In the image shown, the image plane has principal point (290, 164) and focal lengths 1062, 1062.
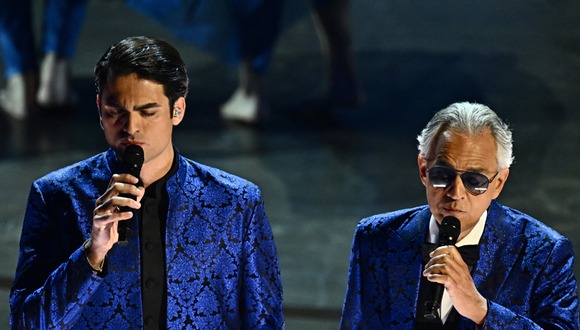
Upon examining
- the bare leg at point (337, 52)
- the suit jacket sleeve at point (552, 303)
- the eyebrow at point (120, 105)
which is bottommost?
the suit jacket sleeve at point (552, 303)

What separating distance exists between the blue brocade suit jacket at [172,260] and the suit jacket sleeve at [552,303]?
56 centimetres

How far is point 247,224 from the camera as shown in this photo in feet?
8.84

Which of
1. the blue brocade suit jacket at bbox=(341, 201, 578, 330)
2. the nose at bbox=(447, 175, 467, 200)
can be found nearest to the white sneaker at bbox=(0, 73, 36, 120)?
the blue brocade suit jacket at bbox=(341, 201, 578, 330)

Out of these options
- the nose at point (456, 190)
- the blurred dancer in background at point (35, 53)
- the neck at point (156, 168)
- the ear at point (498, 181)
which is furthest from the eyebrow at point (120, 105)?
the blurred dancer in background at point (35, 53)

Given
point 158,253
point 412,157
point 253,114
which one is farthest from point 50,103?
point 158,253

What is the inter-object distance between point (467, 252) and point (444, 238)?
21 cm

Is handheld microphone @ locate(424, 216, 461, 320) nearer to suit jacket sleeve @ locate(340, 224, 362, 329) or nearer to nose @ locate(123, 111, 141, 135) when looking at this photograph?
suit jacket sleeve @ locate(340, 224, 362, 329)

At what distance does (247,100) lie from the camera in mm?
7605

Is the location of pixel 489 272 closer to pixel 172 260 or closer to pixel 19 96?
pixel 172 260

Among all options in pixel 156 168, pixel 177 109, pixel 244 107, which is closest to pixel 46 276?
pixel 156 168

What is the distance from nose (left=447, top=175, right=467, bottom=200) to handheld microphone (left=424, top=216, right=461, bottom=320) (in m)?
0.07

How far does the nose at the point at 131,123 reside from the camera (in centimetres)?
252

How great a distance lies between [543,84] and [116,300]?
206 inches

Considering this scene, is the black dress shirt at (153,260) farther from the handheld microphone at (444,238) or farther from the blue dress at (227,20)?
the blue dress at (227,20)
